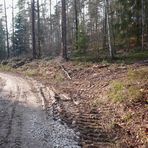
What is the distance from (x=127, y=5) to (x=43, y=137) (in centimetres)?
2620

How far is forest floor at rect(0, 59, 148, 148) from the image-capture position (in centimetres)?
940

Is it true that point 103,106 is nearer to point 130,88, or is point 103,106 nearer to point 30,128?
point 130,88

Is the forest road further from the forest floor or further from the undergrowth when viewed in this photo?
the undergrowth

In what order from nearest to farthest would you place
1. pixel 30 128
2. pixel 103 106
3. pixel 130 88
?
pixel 30 128 → pixel 103 106 → pixel 130 88

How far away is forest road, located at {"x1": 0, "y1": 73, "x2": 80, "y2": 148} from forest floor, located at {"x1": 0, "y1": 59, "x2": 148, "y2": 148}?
1.37 ft

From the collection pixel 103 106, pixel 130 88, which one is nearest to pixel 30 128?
pixel 103 106

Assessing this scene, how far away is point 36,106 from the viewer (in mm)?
13414

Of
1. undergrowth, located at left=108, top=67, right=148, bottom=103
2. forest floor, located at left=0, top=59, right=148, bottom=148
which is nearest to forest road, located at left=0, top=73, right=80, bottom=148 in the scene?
forest floor, located at left=0, top=59, right=148, bottom=148

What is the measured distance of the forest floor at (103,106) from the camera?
9.40 m

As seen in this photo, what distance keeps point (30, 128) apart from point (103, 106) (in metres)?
3.82

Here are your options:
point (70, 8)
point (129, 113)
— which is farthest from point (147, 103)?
point (70, 8)

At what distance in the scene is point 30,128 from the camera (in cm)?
1018

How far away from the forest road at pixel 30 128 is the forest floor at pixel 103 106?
417 mm

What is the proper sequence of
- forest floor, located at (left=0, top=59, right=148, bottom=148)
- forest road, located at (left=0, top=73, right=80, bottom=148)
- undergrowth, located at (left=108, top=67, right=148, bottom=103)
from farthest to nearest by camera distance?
undergrowth, located at (left=108, top=67, right=148, bottom=103) → forest floor, located at (left=0, top=59, right=148, bottom=148) → forest road, located at (left=0, top=73, right=80, bottom=148)
